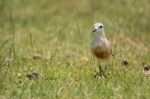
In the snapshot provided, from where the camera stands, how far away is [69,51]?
1145 centimetres

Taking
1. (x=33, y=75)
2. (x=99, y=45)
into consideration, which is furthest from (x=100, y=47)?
(x=33, y=75)

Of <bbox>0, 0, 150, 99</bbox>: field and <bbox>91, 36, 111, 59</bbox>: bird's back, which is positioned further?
<bbox>91, 36, 111, 59</bbox>: bird's back

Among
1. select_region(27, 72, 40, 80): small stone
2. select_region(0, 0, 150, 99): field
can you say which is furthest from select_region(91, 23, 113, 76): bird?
select_region(27, 72, 40, 80): small stone

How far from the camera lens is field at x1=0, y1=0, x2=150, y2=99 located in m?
7.94

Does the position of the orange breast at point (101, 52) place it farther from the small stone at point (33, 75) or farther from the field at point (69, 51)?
the small stone at point (33, 75)

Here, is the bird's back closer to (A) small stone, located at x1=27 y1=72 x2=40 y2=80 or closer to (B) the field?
(B) the field

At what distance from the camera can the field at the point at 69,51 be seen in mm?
7938

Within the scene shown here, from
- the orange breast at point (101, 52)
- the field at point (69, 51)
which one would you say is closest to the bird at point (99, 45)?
the orange breast at point (101, 52)

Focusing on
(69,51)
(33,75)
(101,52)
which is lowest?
(33,75)

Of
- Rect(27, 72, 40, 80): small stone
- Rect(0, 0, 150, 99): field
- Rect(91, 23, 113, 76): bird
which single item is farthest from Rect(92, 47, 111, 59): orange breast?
Rect(27, 72, 40, 80): small stone

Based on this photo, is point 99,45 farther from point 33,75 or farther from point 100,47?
point 33,75

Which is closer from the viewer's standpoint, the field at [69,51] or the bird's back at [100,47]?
the field at [69,51]

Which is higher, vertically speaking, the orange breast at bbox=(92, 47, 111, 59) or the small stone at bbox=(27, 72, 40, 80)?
the orange breast at bbox=(92, 47, 111, 59)

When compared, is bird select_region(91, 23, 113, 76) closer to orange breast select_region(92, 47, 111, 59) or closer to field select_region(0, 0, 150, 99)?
orange breast select_region(92, 47, 111, 59)
